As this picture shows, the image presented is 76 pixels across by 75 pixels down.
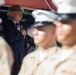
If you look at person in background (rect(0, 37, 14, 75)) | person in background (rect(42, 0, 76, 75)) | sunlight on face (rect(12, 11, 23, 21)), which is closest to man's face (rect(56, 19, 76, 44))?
person in background (rect(42, 0, 76, 75))

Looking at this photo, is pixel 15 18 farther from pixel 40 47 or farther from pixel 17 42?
pixel 40 47

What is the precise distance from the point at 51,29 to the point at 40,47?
0.11 metres

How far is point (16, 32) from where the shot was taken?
2906 millimetres

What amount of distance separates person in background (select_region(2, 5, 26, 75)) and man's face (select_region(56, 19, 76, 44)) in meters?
1.34

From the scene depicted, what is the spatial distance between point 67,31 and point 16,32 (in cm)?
151

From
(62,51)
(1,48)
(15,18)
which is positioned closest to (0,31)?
(15,18)

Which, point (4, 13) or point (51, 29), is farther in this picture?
point (4, 13)

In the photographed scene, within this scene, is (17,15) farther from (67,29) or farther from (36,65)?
(67,29)

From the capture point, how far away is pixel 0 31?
9.98ft

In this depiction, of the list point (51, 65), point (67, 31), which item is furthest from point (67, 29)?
point (51, 65)

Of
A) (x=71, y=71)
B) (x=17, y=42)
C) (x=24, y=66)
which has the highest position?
(x=71, y=71)

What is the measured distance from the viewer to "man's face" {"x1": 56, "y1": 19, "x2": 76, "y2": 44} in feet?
4.69

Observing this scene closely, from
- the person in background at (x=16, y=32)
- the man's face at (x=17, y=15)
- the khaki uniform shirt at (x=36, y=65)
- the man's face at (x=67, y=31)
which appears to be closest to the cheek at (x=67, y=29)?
the man's face at (x=67, y=31)

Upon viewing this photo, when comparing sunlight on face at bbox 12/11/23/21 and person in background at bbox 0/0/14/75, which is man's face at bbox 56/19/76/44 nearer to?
person in background at bbox 0/0/14/75
